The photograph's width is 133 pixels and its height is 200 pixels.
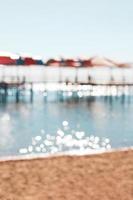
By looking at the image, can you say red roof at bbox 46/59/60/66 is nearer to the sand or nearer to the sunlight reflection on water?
the sunlight reflection on water

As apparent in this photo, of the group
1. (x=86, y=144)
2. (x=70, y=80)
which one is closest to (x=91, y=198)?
(x=86, y=144)

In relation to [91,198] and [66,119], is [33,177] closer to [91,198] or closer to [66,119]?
[91,198]

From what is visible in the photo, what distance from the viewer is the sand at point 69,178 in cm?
952

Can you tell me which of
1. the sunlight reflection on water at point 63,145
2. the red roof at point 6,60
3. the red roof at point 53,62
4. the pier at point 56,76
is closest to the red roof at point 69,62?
the red roof at point 53,62

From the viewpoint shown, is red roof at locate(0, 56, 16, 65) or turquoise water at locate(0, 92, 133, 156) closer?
turquoise water at locate(0, 92, 133, 156)

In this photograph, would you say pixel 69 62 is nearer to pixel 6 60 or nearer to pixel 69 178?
pixel 6 60

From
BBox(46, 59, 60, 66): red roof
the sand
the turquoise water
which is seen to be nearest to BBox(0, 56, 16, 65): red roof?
BBox(46, 59, 60, 66): red roof

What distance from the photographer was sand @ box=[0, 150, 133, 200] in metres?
9.52

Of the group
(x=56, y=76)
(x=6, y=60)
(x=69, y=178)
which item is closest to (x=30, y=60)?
(x=6, y=60)

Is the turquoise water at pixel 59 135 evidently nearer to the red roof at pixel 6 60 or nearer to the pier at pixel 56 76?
the pier at pixel 56 76

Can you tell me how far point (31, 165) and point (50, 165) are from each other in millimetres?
480

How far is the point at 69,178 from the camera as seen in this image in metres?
10.4

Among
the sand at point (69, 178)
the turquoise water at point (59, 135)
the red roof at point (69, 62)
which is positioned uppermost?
the red roof at point (69, 62)

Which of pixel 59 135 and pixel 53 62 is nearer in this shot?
pixel 59 135
